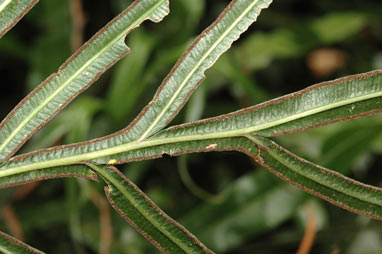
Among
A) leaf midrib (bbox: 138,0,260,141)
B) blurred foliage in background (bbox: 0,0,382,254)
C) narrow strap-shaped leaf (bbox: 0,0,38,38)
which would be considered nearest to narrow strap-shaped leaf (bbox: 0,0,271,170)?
leaf midrib (bbox: 138,0,260,141)

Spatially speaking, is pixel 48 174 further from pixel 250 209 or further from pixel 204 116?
pixel 204 116

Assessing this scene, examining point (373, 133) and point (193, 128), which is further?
point (373, 133)

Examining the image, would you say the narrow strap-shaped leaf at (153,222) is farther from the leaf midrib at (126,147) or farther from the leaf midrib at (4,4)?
the leaf midrib at (4,4)

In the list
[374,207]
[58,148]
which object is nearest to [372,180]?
[374,207]

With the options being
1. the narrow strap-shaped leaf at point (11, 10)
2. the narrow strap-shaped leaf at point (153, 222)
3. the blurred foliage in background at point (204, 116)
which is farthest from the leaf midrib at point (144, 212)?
the blurred foliage in background at point (204, 116)

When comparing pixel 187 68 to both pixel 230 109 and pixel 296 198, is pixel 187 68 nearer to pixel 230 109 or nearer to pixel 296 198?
pixel 296 198

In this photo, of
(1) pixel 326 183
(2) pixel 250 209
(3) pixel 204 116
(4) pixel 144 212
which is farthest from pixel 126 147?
(3) pixel 204 116

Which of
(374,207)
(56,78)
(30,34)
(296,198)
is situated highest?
(30,34)

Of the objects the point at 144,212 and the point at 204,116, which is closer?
the point at 144,212
